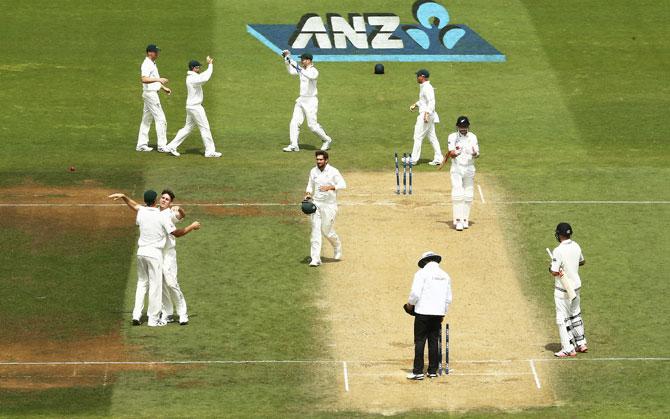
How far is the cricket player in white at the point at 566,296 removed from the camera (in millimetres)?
29109

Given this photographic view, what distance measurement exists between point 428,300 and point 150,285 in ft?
18.3

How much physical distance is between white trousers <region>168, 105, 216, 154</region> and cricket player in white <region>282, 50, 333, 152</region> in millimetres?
1992

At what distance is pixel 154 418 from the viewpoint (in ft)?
89.7

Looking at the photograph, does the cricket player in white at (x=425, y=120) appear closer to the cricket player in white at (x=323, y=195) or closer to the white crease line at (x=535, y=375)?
the cricket player in white at (x=323, y=195)

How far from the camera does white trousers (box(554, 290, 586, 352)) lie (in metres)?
29.4

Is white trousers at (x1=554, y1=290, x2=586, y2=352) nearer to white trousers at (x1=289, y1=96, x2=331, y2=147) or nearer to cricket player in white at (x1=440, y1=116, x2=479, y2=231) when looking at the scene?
cricket player in white at (x1=440, y1=116, x2=479, y2=231)

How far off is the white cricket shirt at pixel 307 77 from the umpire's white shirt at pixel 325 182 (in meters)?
7.32

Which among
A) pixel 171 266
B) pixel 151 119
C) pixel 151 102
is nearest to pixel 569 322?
pixel 171 266

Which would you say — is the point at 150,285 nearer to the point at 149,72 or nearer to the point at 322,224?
the point at 322,224

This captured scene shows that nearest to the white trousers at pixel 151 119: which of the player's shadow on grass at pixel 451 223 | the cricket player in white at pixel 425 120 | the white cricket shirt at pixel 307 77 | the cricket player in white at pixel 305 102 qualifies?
the cricket player in white at pixel 305 102

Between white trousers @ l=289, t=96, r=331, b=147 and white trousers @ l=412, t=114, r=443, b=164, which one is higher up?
white trousers @ l=289, t=96, r=331, b=147

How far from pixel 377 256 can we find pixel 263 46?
53.9 ft

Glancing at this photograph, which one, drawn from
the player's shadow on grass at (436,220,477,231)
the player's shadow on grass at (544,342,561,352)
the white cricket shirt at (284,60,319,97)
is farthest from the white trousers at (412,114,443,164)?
the player's shadow on grass at (544,342,561,352)

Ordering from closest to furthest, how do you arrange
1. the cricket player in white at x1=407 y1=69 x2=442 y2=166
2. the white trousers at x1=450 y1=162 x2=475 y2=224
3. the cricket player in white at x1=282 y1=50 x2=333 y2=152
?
the white trousers at x1=450 y1=162 x2=475 y2=224, the cricket player in white at x1=407 y1=69 x2=442 y2=166, the cricket player in white at x1=282 y1=50 x2=333 y2=152
